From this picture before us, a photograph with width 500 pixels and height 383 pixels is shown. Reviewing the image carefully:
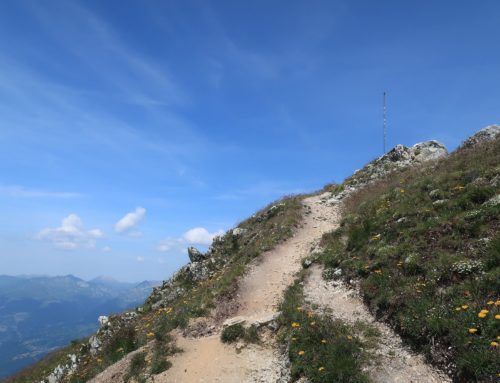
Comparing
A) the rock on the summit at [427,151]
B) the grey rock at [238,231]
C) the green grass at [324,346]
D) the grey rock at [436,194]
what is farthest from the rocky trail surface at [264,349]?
the rock on the summit at [427,151]

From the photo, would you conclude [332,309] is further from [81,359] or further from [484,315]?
[81,359]

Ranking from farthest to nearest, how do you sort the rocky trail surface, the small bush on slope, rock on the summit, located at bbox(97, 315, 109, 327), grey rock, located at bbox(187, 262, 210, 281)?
grey rock, located at bbox(187, 262, 210, 281)
rock on the summit, located at bbox(97, 315, 109, 327)
the rocky trail surface
the small bush on slope

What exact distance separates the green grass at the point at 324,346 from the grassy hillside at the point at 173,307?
15.1 ft

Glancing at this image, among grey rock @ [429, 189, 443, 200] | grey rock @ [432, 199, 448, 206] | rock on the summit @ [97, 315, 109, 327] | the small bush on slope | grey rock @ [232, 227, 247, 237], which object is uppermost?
grey rock @ [232, 227, 247, 237]

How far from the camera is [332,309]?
48.0ft

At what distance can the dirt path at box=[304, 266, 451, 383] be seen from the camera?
32.8 feet

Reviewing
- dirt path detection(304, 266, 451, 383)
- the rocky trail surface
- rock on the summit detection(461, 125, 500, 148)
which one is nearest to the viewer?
dirt path detection(304, 266, 451, 383)

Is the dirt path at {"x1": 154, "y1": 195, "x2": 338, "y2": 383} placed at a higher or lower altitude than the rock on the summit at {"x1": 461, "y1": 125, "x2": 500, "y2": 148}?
lower

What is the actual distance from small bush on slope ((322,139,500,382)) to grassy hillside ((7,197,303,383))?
5.74m

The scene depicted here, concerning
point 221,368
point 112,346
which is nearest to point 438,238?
point 221,368

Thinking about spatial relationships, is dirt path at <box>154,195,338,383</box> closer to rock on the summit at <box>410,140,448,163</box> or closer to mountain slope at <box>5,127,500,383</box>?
mountain slope at <box>5,127,500,383</box>

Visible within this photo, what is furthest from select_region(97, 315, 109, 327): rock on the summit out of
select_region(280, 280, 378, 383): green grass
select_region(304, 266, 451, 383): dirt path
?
select_region(280, 280, 378, 383): green grass

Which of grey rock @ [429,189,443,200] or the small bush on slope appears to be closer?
the small bush on slope

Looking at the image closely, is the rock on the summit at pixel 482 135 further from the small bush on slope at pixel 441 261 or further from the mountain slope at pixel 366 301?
the small bush on slope at pixel 441 261
